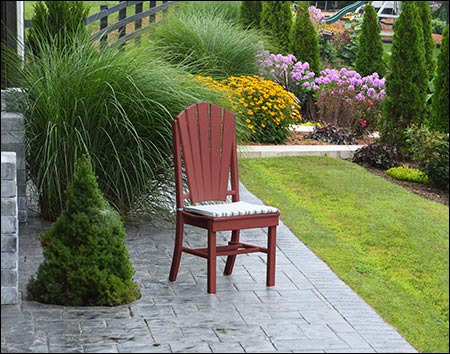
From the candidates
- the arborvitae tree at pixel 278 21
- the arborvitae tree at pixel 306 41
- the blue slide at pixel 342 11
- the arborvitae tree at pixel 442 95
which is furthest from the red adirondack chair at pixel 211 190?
the arborvitae tree at pixel 278 21

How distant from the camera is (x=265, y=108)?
11.1m

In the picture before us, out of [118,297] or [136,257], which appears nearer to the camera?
[118,297]

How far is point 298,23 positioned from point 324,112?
207 cm

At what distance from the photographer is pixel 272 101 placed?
11.3m

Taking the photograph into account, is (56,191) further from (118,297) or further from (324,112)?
(324,112)

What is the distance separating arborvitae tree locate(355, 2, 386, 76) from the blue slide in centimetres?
29

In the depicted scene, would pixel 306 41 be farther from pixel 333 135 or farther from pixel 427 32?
pixel 427 32

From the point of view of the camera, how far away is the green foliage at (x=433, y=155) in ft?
29.4

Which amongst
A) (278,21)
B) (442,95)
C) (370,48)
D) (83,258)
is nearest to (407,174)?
(442,95)

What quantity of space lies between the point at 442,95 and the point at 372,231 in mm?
2113

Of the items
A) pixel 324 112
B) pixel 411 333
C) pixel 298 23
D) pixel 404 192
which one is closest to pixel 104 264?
pixel 411 333

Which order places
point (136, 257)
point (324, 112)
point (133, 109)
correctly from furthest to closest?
1. point (324, 112)
2. point (133, 109)
3. point (136, 257)

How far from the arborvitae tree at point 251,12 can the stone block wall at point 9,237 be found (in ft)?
39.4

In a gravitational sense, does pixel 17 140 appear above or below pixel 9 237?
above
